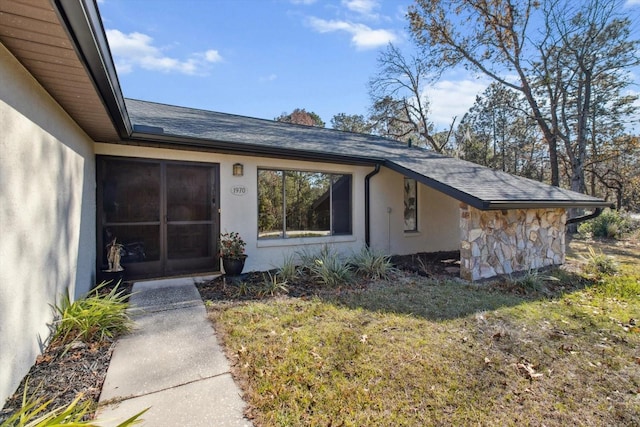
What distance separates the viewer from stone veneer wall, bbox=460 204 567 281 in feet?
20.0

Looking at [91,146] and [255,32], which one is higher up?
[255,32]

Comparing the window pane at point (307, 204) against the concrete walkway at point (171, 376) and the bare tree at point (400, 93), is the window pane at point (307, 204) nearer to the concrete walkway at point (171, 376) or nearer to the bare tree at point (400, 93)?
the concrete walkway at point (171, 376)

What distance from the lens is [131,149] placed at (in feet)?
18.0

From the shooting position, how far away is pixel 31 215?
112 inches

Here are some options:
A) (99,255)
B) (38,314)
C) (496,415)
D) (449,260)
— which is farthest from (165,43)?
(496,415)

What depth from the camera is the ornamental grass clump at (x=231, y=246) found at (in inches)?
234

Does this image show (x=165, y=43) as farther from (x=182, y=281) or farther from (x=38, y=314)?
(x=38, y=314)

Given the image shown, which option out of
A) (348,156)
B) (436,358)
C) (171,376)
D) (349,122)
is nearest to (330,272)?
(348,156)

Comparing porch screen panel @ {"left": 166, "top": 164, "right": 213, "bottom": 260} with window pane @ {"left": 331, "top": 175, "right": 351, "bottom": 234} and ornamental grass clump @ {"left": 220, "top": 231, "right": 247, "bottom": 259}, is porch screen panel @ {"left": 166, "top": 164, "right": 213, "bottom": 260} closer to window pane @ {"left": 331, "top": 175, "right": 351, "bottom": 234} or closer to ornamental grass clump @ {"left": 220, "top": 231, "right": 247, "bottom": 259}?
ornamental grass clump @ {"left": 220, "top": 231, "right": 247, "bottom": 259}

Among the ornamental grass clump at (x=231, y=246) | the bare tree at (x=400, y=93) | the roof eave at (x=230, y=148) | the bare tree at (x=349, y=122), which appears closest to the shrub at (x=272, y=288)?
the ornamental grass clump at (x=231, y=246)

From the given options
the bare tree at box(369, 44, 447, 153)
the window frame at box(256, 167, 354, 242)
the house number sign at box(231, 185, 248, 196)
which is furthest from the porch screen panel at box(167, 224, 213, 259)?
the bare tree at box(369, 44, 447, 153)

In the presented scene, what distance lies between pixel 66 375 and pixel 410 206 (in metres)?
8.24

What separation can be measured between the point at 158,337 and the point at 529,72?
66.8ft

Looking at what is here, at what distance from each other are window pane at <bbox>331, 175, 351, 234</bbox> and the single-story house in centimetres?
3
